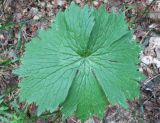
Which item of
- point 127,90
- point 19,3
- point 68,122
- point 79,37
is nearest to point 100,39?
point 79,37

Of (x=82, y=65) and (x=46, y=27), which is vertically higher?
(x=46, y=27)

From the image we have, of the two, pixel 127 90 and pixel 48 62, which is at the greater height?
pixel 48 62

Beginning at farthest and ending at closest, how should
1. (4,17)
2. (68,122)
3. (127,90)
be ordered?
1. (4,17)
2. (68,122)
3. (127,90)

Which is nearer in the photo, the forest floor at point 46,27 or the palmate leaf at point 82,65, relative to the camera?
the palmate leaf at point 82,65

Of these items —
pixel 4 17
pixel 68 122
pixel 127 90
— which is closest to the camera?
Answer: pixel 127 90

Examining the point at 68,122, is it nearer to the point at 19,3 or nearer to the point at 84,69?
the point at 84,69

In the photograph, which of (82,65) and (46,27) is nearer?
(82,65)
